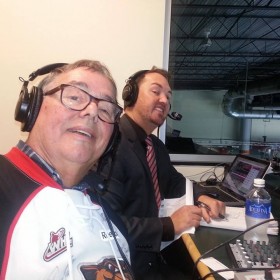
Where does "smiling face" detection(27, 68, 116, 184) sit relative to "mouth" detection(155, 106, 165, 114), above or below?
below

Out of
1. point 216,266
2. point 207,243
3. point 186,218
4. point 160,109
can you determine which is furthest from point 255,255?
point 160,109

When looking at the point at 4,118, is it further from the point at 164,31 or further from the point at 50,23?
the point at 164,31

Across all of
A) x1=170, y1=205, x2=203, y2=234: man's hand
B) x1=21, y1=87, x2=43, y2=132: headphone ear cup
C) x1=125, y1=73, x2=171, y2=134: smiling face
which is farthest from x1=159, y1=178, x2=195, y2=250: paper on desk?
x1=21, y1=87, x2=43, y2=132: headphone ear cup

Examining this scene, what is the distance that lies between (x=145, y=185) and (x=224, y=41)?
6304mm

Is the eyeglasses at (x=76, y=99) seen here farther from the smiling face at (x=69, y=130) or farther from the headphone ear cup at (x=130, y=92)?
the headphone ear cup at (x=130, y=92)

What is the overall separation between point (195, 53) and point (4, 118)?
6.15m

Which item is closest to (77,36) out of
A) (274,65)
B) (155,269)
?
(155,269)

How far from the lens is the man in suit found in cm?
111

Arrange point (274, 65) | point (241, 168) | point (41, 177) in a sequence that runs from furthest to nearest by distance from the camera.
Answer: point (274, 65), point (241, 168), point (41, 177)

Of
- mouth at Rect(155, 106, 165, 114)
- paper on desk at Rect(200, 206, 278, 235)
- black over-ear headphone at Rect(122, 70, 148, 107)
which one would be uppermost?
black over-ear headphone at Rect(122, 70, 148, 107)

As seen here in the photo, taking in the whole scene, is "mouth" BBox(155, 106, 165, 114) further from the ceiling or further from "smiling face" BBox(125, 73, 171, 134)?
the ceiling

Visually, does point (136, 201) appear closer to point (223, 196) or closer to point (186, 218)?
point (186, 218)

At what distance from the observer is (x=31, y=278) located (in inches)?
22.3

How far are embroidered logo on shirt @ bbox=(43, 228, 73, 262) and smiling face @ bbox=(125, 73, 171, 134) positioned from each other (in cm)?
104
